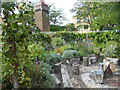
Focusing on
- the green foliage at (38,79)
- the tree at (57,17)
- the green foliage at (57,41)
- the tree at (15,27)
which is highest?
the tree at (57,17)

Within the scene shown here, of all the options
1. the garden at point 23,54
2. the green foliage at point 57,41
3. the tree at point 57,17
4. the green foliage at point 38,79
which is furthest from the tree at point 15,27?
the tree at point 57,17

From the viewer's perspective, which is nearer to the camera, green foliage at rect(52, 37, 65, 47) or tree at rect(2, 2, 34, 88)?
tree at rect(2, 2, 34, 88)

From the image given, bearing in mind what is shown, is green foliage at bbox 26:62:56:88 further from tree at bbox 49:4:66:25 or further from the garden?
tree at bbox 49:4:66:25

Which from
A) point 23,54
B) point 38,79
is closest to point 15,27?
point 23,54

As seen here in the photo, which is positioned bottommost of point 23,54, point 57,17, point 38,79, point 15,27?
point 38,79

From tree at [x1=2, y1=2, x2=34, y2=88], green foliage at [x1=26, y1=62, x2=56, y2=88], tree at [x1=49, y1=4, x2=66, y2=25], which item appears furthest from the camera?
tree at [x1=49, y1=4, x2=66, y2=25]

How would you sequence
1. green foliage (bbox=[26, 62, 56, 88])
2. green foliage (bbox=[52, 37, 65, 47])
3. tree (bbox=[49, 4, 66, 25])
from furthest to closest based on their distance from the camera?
1. tree (bbox=[49, 4, 66, 25])
2. green foliage (bbox=[52, 37, 65, 47])
3. green foliage (bbox=[26, 62, 56, 88])

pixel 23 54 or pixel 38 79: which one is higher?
pixel 23 54

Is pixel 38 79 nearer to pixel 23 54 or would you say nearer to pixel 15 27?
pixel 23 54

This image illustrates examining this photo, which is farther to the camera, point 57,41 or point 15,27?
point 57,41

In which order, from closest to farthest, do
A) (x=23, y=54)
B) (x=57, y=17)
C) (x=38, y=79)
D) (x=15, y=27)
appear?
(x=15, y=27) < (x=23, y=54) < (x=38, y=79) < (x=57, y=17)

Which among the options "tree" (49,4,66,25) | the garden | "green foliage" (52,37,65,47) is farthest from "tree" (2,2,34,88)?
"tree" (49,4,66,25)

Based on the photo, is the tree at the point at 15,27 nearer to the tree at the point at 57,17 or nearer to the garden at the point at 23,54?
the garden at the point at 23,54

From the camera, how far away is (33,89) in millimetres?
1425
